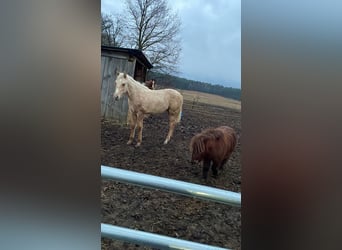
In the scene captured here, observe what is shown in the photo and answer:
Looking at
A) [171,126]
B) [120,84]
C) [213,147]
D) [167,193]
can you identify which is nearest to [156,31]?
[120,84]

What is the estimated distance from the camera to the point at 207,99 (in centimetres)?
108

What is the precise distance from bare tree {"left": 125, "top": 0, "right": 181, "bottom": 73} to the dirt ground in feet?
0.60

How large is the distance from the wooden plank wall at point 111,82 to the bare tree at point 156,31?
0.24 feet

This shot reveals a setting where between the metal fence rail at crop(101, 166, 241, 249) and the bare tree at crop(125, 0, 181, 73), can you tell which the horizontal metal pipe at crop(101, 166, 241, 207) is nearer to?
the metal fence rail at crop(101, 166, 241, 249)

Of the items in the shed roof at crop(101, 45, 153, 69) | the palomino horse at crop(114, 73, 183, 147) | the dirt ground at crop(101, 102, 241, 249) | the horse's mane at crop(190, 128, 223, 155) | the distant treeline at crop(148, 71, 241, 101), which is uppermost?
the shed roof at crop(101, 45, 153, 69)

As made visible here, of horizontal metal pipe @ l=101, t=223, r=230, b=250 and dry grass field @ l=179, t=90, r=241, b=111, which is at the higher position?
dry grass field @ l=179, t=90, r=241, b=111

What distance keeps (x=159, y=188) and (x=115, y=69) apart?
1.41 feet

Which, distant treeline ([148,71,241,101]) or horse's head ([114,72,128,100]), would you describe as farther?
horse's head ([114,72,128,100])

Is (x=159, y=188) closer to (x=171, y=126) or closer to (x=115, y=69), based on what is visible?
(x=171, y=126)

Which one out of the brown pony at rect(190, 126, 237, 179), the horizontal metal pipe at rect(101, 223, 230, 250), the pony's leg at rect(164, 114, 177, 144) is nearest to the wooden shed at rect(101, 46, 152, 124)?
the pony's leg at rect(164, 114, 177, 144)

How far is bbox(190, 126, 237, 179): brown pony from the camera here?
1.04 metres

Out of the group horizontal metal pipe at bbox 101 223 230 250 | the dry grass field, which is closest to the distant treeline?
the dry grass field
